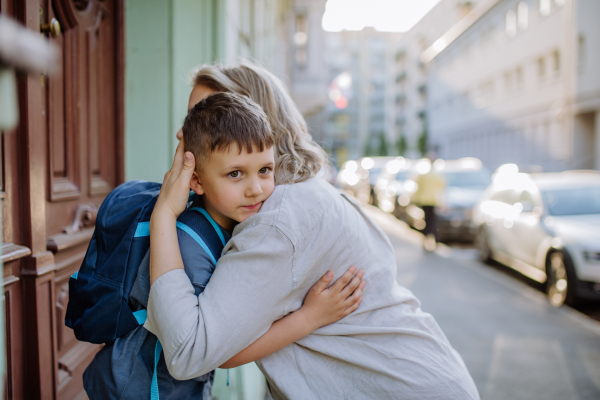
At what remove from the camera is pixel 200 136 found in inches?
55.1

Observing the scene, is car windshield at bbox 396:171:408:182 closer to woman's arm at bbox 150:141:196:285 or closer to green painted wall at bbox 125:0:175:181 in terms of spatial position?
green painted wall at bbox 125:0:175:181

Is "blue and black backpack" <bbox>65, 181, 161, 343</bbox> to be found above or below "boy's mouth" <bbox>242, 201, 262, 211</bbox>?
below

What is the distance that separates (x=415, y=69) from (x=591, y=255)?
53585mm

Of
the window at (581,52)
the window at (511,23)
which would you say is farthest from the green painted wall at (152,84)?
the window at (511,23)

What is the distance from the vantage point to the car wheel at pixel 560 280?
6.09m

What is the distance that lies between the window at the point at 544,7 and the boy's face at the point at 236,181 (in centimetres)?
2903

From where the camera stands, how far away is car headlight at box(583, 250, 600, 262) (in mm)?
5812

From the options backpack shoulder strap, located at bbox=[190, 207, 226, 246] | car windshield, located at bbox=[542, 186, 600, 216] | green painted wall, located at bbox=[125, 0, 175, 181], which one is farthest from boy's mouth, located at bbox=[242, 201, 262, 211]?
car windshield, located at bbox=[542, 186, 600, 216]

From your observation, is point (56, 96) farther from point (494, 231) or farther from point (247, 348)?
point (494, 231)

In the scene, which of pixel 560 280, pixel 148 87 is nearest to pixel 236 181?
pixel 148 87

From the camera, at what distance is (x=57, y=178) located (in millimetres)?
2273

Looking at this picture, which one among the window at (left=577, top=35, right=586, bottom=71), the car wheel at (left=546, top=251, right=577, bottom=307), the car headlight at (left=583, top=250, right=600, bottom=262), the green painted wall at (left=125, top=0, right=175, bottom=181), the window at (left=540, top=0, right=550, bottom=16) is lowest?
the car wheel at (left=546, top=251, right=577, bottom=307)

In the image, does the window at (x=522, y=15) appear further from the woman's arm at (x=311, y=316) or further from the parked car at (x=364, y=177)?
the woman's arm at (x=311, y=316)

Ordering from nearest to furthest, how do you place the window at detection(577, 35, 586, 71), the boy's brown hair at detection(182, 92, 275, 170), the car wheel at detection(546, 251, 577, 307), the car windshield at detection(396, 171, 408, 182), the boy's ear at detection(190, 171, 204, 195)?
the boy's brown hair at detection(182, 92, 275, 170)
the boy's ear at detection(190, 171, 204, 195)
the car wheel at detection(546, 251, 577, 307)
the car windshield at detection(396, 171, 408, 182)
the window at detection(577, 35, 586, 71)
